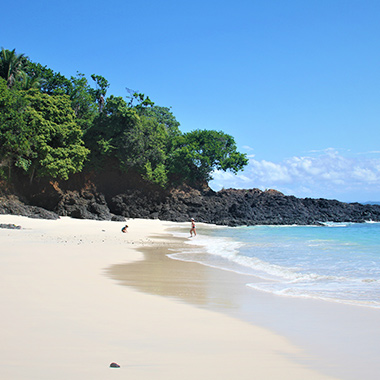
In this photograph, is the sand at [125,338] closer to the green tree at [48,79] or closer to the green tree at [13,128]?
the green tree at [13,128]

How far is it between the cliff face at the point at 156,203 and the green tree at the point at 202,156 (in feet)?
6.27

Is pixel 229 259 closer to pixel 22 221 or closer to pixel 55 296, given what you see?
pixel 55 296

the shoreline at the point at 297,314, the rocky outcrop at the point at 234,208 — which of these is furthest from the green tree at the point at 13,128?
the shoreline at the point at 297,314

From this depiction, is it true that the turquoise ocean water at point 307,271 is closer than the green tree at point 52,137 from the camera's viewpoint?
Yes

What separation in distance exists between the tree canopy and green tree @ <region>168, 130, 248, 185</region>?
0.11 metres

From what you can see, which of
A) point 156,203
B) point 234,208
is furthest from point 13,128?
point 234,208

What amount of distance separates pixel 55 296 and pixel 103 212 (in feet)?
87.9

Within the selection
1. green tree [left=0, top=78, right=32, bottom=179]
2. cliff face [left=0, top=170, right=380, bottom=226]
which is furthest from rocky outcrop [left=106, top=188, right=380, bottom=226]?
green tree [left=0, top=78, right=32, bottom=179]

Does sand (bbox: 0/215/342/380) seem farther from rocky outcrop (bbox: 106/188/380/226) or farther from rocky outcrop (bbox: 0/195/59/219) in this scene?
rocky outcrop (bbox: 106/188/380/226)

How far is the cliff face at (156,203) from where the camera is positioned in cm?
3178

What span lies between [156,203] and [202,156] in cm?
711

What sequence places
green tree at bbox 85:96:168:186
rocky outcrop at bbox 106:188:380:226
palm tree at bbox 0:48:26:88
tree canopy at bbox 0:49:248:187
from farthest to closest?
rocky outcrop at bbox 106:188:380:226 < green tree at bbox 85:96:168:186 < palm tree at bbox 0:48:26:88 < tree canopy at bbox 0:49:248:187

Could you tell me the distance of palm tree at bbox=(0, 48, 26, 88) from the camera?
3394cm

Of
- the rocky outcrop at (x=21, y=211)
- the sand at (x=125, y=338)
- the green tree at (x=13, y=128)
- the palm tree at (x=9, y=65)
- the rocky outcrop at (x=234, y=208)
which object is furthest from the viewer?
the rocky outcrop at (x=234, y=208)
